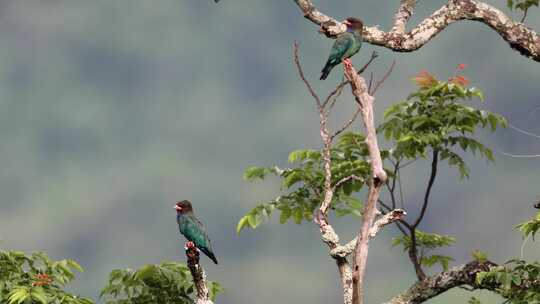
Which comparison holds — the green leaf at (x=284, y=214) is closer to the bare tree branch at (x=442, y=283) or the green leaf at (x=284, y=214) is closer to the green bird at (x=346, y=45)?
the green bird at (x=346, y=45)

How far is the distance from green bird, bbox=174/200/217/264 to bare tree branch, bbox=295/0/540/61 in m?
3.19

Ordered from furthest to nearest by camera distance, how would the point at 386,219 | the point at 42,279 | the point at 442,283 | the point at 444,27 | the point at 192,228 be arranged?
the point at 444,27, the point at 442,283, the point at 192,228, the point at 42,279, the point at 386,219

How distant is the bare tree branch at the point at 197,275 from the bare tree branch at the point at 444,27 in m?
4.59

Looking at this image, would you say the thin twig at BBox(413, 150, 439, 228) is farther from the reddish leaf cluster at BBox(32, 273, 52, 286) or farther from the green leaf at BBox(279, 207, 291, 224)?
the reddish leaf cluster at BBox(32, 273, 52, 286)

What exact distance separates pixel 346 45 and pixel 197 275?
158 inches

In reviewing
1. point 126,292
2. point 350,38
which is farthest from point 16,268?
point 350,38

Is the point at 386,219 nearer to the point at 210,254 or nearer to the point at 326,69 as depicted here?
the point at 210,254

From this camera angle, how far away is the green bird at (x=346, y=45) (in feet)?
42.5

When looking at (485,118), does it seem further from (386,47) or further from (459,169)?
(386,47)

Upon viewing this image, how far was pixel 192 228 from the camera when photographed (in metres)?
12.8

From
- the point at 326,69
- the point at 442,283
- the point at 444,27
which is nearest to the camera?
the point at 326,69

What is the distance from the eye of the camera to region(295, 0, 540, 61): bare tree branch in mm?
14078

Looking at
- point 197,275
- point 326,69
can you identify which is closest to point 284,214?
point 326,69

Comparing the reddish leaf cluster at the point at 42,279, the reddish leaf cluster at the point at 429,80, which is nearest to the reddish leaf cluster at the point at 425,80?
the reddish leaf cluster at the point at 429,80
